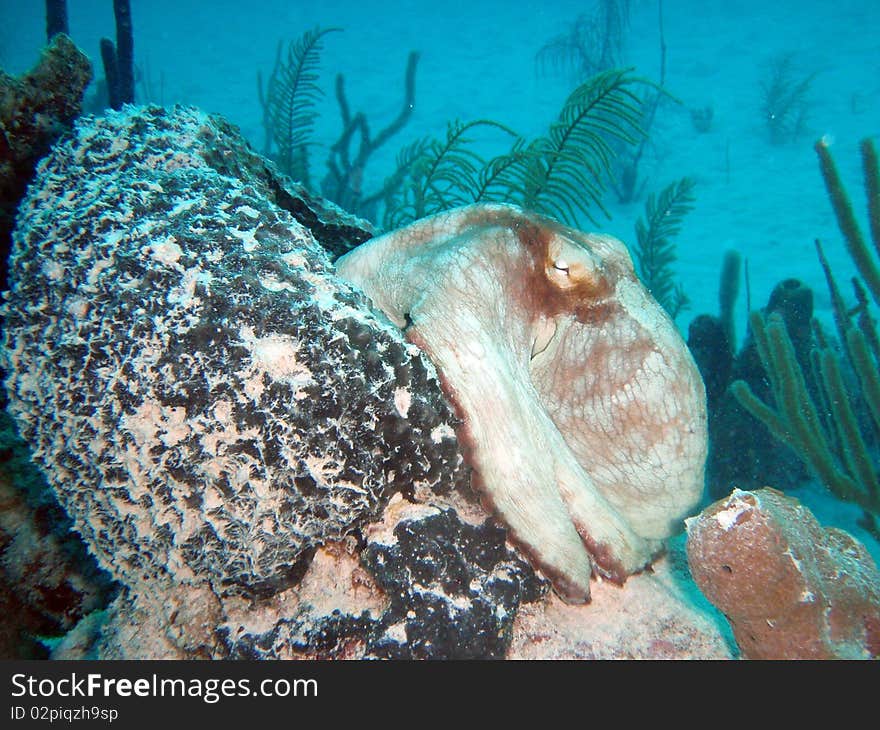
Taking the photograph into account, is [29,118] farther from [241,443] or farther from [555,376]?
[555,376]

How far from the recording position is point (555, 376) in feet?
6.95

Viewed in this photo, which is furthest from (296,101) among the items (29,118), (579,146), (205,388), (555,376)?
(205,388)

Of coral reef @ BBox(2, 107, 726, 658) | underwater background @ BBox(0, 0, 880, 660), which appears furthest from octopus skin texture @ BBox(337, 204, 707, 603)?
underwater background @ BBox(0, 0, 880, 660)

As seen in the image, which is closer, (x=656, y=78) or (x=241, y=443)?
(x=241, y=443)

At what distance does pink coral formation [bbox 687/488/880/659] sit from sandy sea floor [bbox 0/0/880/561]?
4.20 metres

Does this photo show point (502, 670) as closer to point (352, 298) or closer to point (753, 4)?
point (352, 298)

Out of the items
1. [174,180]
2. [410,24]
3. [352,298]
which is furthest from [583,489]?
[410,24]

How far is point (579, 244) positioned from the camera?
80.2 inches

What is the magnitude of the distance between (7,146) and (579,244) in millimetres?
2294

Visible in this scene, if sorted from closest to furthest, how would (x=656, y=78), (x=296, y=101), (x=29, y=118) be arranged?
(x=29, y=118)
(x=296, y=101)
(x=656, y=78)

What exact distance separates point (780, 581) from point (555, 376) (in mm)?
993

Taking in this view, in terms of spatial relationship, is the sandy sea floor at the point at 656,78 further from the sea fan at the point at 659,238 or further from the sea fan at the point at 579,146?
the sea fan at the point at 579,146

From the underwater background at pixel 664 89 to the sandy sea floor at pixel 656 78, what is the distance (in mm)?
82

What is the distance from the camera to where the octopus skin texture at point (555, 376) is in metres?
1.63
